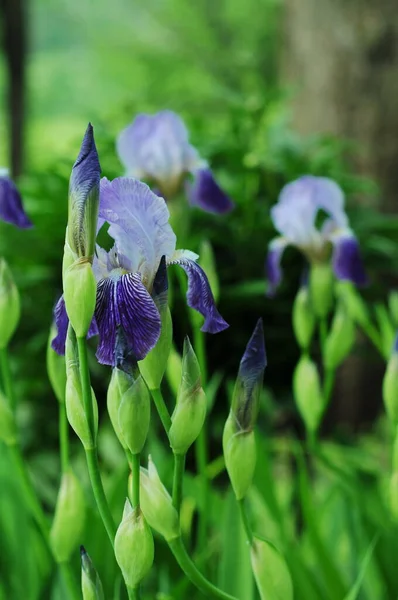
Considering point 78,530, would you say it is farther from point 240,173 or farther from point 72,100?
point 72,100

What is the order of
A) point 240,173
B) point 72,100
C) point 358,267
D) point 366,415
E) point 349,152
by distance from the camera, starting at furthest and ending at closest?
point 72,100 → point 366,415 → point 349,152 → point 240,173 → point 358,267

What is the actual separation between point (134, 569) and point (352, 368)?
136 cm

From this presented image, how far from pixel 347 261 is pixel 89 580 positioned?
1.89 ft

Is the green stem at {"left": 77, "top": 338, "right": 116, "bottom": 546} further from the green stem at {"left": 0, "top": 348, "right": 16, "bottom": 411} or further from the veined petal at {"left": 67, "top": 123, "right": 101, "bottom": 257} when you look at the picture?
the green stem at {"left": 0, "top": 348, "right": 16, "bottom": 411}

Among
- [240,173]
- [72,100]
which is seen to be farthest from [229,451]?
[72,100]

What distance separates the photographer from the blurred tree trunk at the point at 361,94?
1.74 m

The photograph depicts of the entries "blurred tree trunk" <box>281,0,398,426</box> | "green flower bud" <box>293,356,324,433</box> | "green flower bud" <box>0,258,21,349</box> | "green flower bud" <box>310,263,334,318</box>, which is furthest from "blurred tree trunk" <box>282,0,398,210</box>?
"green flower bud" <box>0,258,21,349</box>

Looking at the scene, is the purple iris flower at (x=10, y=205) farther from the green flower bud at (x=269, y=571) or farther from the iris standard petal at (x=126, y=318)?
the green flower bud at (x=269, y=571)

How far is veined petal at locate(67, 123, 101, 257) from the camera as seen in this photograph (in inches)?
16.5

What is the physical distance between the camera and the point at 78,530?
0.62m

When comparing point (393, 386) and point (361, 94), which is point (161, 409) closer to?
point (393, 386)

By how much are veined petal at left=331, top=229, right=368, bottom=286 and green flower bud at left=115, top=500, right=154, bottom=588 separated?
1.75 ft

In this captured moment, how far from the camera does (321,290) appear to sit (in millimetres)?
854

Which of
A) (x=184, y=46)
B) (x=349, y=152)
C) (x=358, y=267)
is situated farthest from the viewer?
(x=184, y=46)
